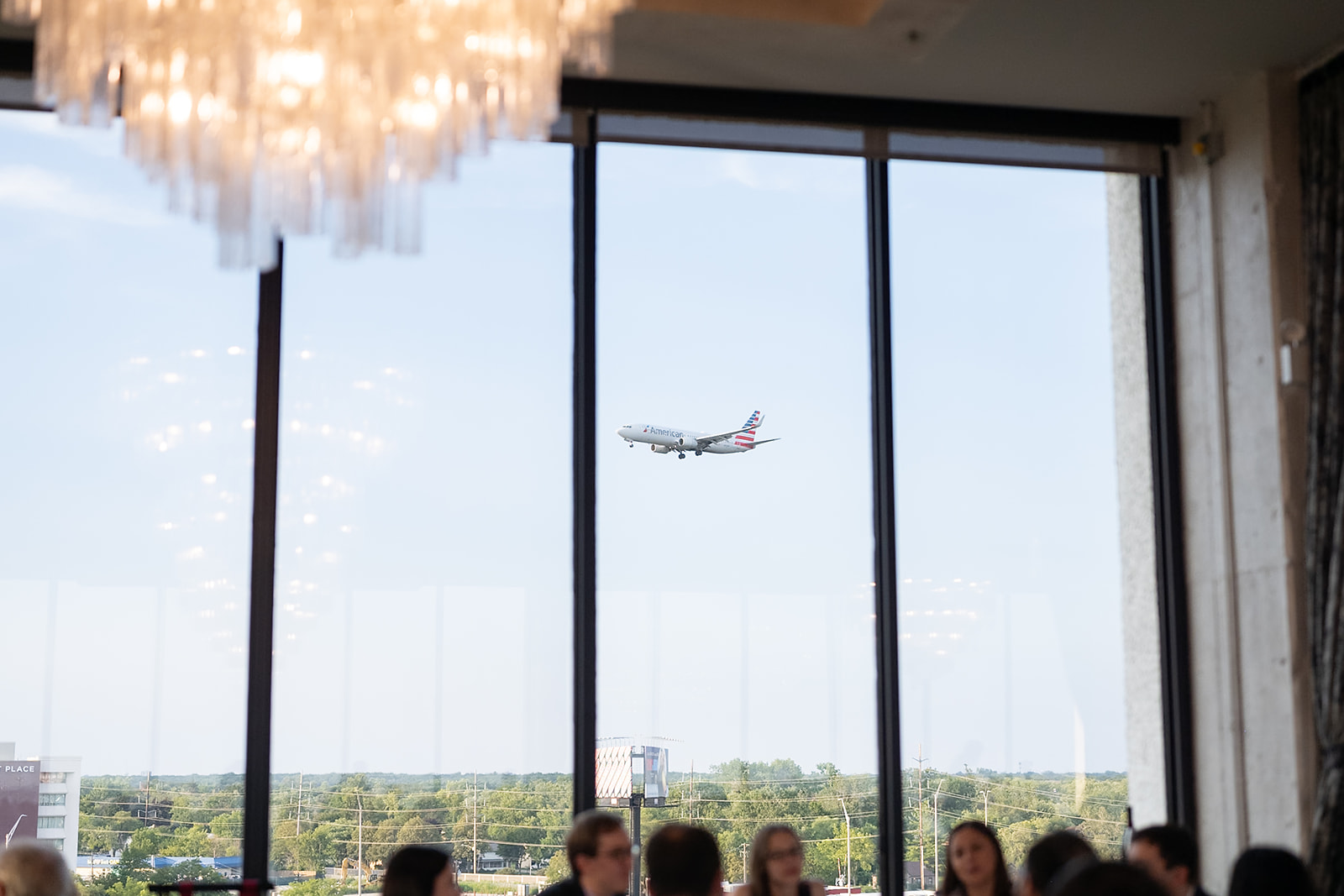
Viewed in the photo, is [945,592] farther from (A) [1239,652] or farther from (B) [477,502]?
(B) [477,502]

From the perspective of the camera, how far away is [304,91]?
274 centimetres

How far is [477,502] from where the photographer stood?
5.37 m

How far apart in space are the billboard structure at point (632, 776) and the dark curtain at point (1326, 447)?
2.32 m

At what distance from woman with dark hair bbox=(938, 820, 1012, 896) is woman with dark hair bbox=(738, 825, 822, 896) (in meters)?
0.53

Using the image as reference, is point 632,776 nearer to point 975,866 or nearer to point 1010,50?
point 975,866

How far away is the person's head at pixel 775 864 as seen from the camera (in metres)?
4.25

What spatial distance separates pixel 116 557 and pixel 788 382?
2.59 metres

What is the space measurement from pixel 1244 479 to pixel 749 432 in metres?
1.91

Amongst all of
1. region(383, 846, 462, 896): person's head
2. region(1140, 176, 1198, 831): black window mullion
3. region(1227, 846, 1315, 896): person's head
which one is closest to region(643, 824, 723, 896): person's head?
region(383, 846, 462, 896): person's head

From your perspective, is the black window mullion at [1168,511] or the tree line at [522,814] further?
the black window mullion at [1168,511]

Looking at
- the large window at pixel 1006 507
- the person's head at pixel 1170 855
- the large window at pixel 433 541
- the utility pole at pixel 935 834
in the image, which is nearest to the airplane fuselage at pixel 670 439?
the large window at pixel 433 541

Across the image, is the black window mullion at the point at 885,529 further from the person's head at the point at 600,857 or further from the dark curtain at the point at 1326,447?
the person's head at the point at 600,857

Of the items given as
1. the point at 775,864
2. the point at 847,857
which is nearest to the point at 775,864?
the point at 775,864

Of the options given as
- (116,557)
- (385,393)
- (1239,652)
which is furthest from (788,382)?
(116,557)
